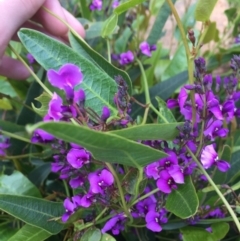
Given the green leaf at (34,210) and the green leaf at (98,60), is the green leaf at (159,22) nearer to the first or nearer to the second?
the green leaf at (98,60)

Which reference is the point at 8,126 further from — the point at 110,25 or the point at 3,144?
the point at 110,25

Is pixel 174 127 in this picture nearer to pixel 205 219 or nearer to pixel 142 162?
pixel 142 162

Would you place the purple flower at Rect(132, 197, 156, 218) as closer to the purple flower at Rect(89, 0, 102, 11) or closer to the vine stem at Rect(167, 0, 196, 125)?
the vine stem at Rect(167, 0, 196, 125)

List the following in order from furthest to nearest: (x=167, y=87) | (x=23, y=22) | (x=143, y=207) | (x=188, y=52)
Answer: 1. (x=167, y=87)
2. (x=23, y=22)
3. (x=143, y=207)
4. (x=188, y=52)

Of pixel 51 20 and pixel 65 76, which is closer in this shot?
pixel 65 76

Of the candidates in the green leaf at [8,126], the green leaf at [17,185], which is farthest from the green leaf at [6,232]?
the green leaf at [8,126]

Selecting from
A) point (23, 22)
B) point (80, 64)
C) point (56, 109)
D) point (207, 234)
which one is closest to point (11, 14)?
point (23, 22)
